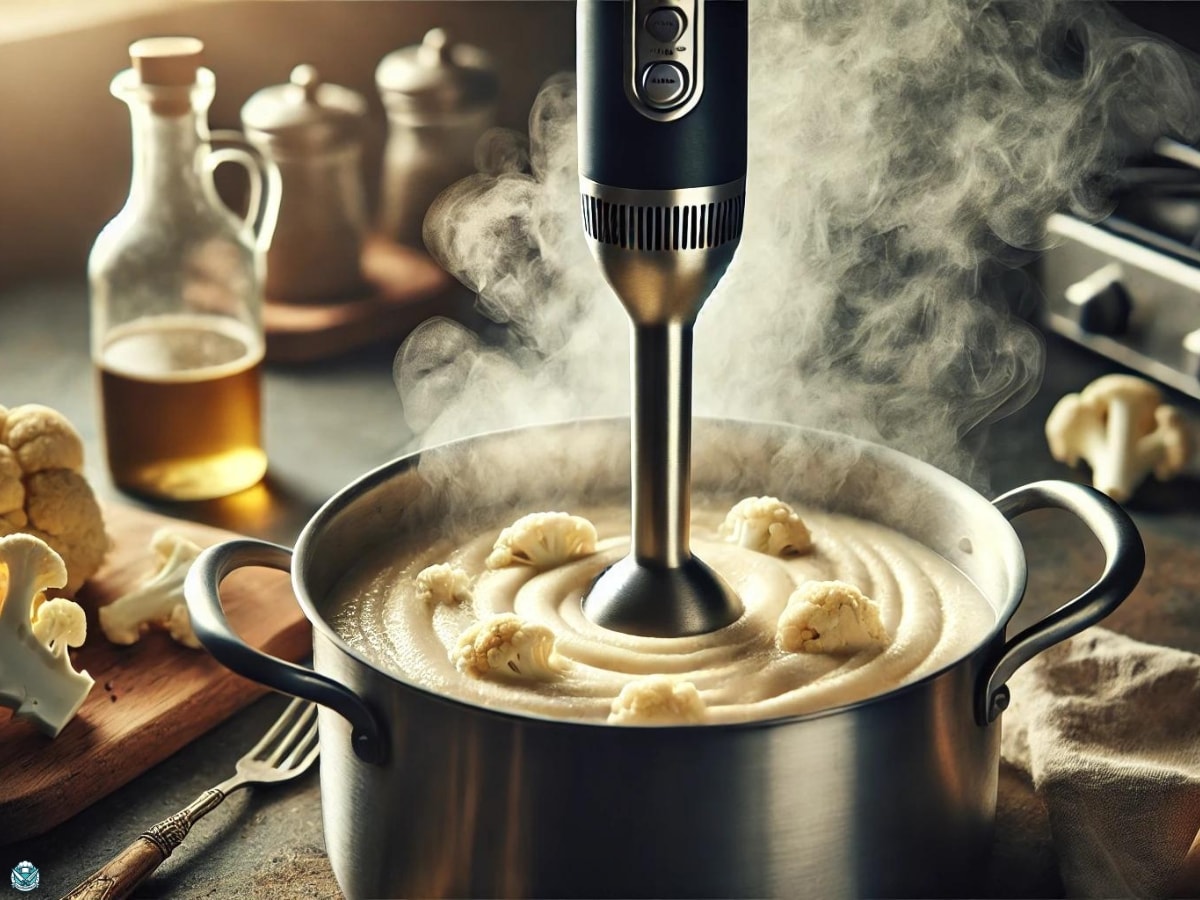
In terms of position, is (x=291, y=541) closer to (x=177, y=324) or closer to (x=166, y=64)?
(x=177, y=324)

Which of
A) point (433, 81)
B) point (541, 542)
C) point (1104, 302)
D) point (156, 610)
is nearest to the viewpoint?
point (541, 542)

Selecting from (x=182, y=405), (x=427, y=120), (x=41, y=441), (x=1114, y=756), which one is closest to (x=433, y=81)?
(x=427, y=120)

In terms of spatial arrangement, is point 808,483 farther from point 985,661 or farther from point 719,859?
point 719,859

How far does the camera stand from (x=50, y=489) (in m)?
1.32

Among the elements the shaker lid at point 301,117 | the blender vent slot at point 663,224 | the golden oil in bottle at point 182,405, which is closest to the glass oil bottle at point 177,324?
the golden oil in bottle at point 182,405

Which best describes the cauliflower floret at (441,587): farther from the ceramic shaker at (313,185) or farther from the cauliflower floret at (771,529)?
the ceramic shaker at (313,185)

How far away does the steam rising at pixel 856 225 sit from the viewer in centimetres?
143

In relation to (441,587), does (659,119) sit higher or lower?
higher

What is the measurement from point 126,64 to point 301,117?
1.50 feet

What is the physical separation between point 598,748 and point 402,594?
351 millimetres

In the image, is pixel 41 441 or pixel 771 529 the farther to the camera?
pixel 41 441

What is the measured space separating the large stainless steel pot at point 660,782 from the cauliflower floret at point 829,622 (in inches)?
3.7

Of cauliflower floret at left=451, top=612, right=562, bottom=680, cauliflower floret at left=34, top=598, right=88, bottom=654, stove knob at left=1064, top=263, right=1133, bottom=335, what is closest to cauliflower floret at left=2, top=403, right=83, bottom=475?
cauliflower floret at left=34, top=598, right=88, bottom=654

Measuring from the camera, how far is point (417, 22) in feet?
7.76
